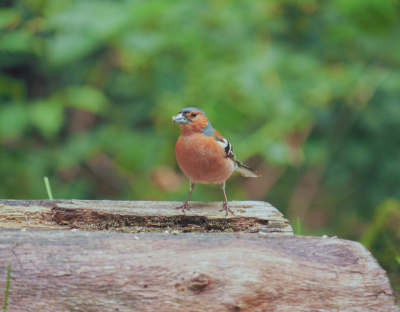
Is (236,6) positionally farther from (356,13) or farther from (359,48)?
(359,48)

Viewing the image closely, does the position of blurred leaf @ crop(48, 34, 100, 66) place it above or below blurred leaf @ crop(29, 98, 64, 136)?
above

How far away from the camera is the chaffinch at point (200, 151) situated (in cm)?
367

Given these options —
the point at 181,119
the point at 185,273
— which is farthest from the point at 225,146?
the point at 185,273

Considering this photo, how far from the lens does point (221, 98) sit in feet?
16.4

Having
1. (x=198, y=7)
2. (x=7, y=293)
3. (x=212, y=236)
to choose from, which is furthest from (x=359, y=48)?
(x=7, y=293)

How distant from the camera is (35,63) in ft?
21.7

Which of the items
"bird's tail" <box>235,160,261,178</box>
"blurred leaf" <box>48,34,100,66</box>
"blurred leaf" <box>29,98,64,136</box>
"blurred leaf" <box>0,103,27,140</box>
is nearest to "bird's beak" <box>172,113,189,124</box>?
"bird's tail" <box>235,160,261,178</box>

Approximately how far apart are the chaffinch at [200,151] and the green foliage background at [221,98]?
821mm

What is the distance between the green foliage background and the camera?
180 inches

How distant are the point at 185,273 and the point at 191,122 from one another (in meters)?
1.87

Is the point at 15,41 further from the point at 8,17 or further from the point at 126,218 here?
the point at 126,218

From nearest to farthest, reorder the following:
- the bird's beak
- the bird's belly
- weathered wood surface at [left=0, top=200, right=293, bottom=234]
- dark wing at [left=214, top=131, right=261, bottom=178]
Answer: weathered wood surface at [left=0, top=200, right=293, bottom=234] < the bird's belly < the bird's beak < dark wing at [left=214, top=131, right=261, bottom=178]

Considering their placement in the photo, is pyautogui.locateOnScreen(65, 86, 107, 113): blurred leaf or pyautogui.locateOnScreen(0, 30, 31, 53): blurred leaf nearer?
pyautogui.locateOnScreen(0, 30, 31, 53): blurred leaf

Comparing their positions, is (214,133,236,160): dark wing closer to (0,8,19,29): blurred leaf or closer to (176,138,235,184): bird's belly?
(176,138,235,184): bird's belly
